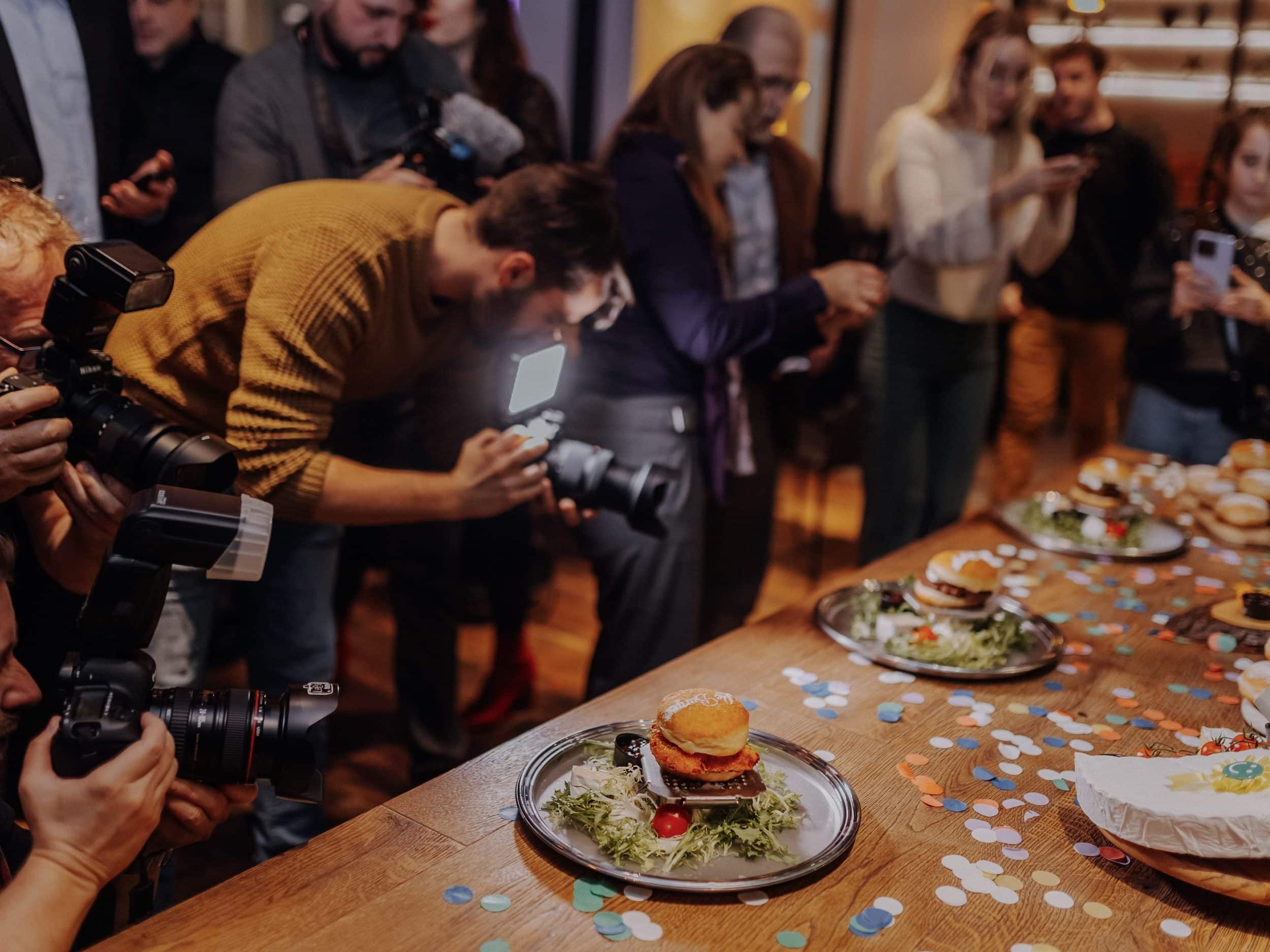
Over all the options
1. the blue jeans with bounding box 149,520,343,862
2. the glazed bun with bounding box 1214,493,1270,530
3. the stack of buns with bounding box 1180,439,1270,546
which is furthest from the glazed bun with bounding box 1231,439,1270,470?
the blue jeans with bounding box 149,520,343,862

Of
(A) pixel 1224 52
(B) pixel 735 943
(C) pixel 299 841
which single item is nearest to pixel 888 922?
(B) pixel 735 943

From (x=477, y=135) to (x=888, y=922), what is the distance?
1706mm

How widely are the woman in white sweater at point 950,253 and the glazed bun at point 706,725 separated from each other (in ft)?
6.60

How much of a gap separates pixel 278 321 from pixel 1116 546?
1.41m

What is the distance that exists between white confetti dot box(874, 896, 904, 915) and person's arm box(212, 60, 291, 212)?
5.39 feet

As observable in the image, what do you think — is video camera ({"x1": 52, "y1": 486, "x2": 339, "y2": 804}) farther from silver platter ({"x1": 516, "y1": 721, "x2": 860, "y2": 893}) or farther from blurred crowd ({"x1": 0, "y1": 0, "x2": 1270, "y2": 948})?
silver platter ({"x1": 516, "y1": 721, "x2": 860, "y2": 893})

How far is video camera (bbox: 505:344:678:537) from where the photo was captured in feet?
5.93

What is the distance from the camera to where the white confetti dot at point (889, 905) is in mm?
1021

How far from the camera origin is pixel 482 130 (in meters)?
2.27

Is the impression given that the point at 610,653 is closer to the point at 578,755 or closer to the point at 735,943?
the point at 578,755

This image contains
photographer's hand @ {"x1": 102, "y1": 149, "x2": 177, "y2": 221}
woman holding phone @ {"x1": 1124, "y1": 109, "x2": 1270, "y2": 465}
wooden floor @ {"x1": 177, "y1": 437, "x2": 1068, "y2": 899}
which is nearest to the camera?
photographer's hand @ {"x1": 102, "y1": 149, "x2": 177, "y2": 221}

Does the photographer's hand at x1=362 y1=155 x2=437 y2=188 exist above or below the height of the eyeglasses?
above

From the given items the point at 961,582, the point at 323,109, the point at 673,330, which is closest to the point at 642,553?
the point at 673,330

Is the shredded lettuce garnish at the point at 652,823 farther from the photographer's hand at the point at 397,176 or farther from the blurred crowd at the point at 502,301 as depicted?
the photographer's hand at the point at 397,176
